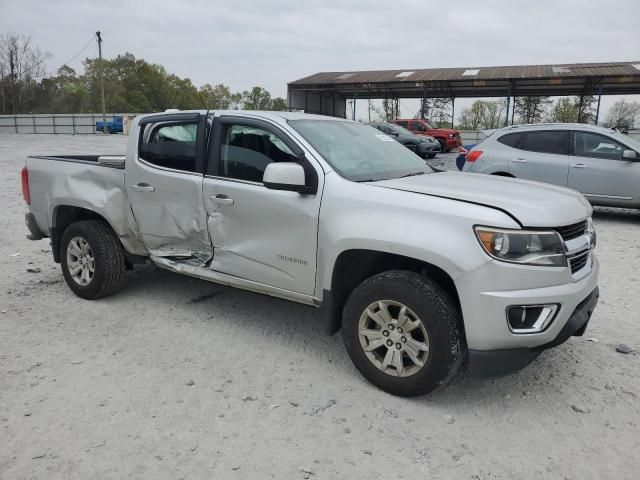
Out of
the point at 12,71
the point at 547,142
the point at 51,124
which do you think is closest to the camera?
the point at 547,142

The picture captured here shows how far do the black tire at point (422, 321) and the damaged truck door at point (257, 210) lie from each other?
1.53 feet

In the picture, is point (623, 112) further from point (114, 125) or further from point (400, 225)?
point (400, 225)

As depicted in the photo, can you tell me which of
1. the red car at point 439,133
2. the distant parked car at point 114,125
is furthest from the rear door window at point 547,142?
Answer: the distant parked car at point 114,125

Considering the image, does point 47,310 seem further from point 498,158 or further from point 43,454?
point 498,158

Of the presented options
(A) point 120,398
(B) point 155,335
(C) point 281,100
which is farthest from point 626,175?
(C) point 281,100

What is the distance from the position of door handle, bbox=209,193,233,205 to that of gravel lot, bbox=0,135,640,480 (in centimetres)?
107

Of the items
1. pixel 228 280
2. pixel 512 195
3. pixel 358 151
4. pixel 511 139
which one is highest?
pixel 511 139

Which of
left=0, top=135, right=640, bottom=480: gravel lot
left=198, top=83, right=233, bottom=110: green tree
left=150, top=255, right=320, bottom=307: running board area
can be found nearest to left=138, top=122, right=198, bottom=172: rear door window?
left=150, top=255, right=320, bottom=307: running board area

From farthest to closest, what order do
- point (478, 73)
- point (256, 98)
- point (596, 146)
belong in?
point (256, 98) < point (478, 73) < point (596, 146)

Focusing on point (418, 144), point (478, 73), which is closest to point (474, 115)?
point (478, 73)

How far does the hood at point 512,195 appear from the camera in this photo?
111 inches

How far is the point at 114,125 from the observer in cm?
4309

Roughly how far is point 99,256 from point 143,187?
2.63 feet

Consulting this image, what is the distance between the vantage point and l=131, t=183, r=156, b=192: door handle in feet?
14.0
